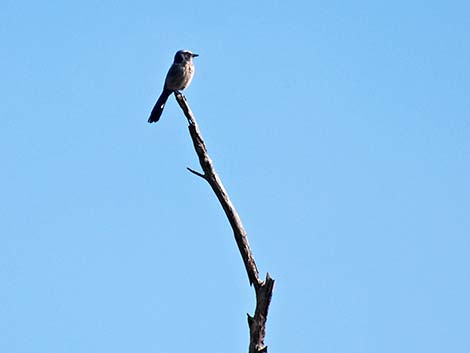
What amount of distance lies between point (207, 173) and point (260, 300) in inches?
58.2

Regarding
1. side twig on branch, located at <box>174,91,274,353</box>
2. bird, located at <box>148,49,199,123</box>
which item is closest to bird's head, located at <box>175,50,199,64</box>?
bird, located at <box>148,49,199,123</box>

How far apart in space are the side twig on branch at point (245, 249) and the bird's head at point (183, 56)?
4.45 meters

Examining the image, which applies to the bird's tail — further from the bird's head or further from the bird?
the bird's head

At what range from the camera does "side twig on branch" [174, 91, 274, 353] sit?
1300 cm

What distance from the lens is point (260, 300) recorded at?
1305cm

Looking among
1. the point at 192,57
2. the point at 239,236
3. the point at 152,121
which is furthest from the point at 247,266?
the point at 192,57

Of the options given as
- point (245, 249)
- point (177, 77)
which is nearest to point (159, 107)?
point (177, 77)

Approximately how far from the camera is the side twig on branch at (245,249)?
13000 mm

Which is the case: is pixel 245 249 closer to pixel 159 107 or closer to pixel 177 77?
pixel 159 107

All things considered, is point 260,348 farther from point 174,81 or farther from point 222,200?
point 174,81

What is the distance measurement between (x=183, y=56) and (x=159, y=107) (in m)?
1.80

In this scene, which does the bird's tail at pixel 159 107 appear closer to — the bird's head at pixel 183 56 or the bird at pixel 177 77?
the bird at pixel 177 77

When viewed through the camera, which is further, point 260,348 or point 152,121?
point 152,121

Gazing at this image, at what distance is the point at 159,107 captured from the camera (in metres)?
16.8
